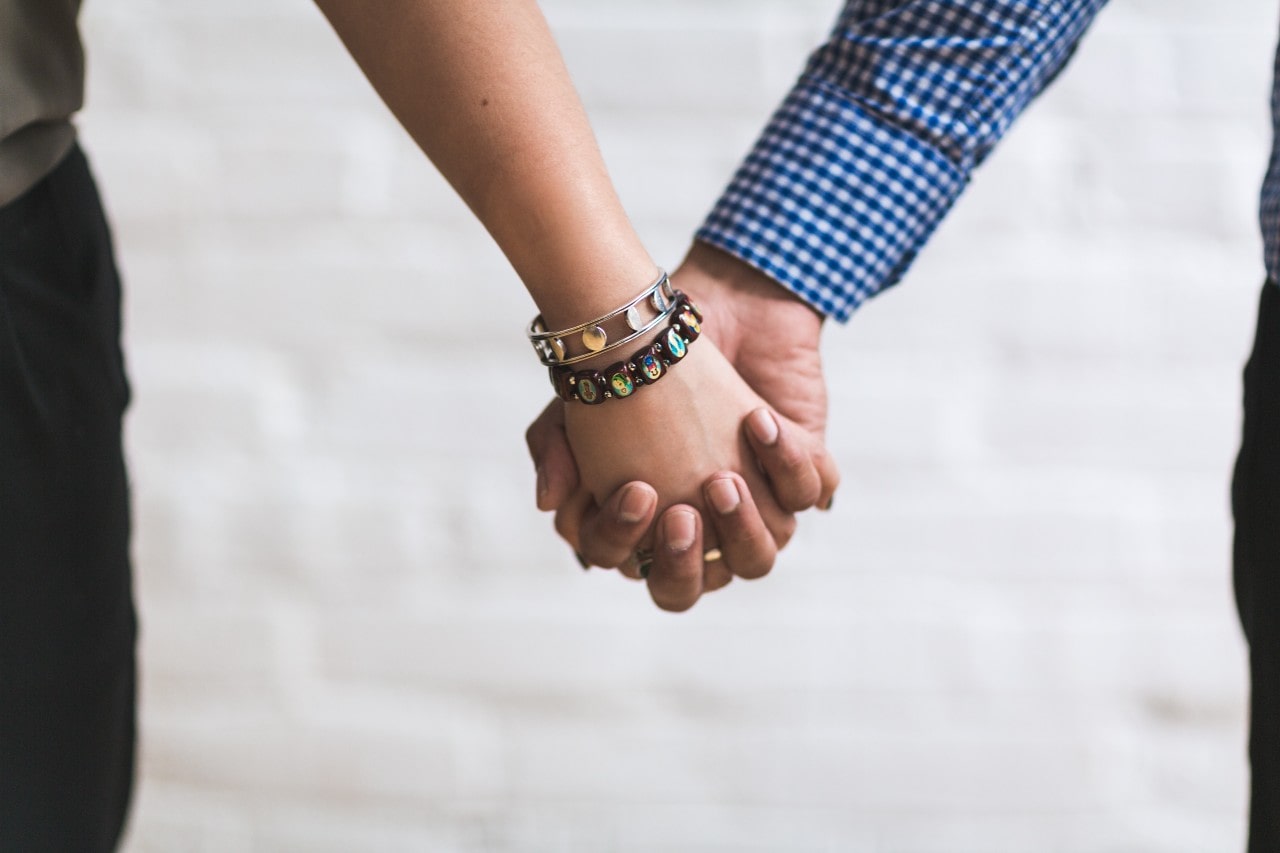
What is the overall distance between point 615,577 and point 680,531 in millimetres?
458

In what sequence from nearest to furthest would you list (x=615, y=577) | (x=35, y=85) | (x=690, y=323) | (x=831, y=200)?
(x=35, y=85) < (x=690, y=323) < (x=831, y=200) < (x=615, y=577)

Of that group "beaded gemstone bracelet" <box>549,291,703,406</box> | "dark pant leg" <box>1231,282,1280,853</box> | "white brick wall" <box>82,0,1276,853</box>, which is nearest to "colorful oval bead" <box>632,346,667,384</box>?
"beaded gemstone bracelet" <box>549,291,703,406</box>

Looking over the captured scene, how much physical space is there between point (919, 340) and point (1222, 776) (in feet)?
1.77

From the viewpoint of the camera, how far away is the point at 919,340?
1049 mm

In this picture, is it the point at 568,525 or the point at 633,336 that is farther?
the point at 568,525

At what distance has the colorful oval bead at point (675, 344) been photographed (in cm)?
64

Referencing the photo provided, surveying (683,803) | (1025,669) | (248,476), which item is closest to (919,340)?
(1025,669)

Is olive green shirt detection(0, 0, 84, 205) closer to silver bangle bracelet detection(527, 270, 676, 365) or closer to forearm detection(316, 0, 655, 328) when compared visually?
forearm detection(316, 0, 655, 328)

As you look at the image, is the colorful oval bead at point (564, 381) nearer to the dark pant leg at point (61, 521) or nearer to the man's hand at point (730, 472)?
the man's hand at point (730, 472)

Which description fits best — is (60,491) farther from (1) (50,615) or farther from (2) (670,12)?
(2) (670,12)

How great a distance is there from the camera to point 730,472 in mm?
695

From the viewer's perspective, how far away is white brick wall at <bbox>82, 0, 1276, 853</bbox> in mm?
1028

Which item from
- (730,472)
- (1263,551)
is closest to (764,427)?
(730,472)

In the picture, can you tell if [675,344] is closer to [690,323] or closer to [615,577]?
[690,323]
